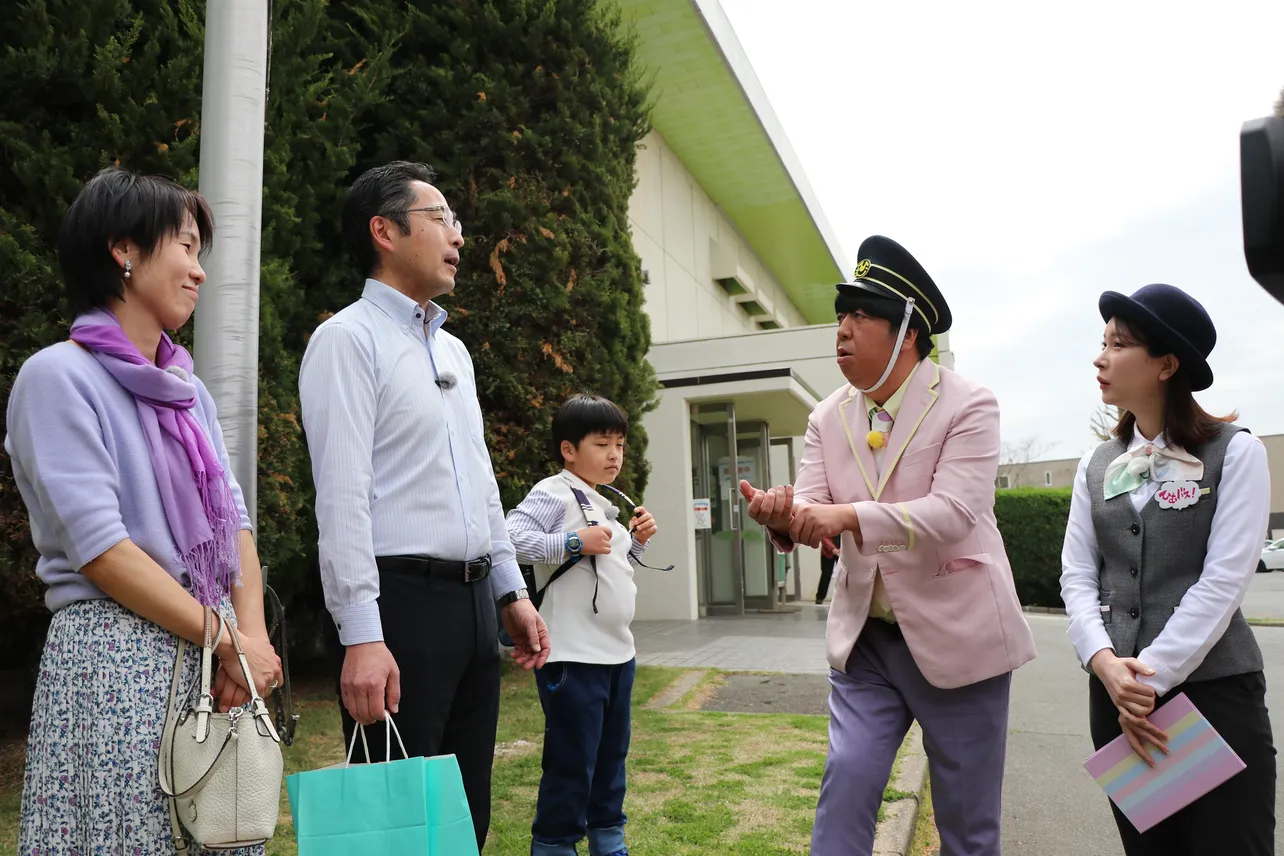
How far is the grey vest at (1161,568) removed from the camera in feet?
8.91

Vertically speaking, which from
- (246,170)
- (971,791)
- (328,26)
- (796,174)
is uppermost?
(796,174)

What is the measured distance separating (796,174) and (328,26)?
14.2 meters

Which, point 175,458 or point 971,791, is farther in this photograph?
point 971,791

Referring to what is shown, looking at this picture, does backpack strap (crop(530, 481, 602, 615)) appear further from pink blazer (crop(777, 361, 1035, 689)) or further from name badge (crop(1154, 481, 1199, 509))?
name badge (crop(1154, 481, 1199, 509))

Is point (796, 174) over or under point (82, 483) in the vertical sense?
over

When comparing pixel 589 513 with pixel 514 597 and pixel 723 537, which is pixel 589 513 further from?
pixel 723 537

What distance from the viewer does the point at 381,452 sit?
8.52 ft

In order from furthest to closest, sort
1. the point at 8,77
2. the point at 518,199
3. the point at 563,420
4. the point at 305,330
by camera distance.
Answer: the point at 518,199, the point at 305,330, the point at 8,77, the point at 563,420

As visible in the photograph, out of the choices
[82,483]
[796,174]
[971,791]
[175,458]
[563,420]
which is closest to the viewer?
[82,483]

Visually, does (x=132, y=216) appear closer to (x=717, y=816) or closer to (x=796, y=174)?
(x=717, y=816)

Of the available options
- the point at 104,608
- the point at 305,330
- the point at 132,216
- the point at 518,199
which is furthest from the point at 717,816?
the point at 518,199

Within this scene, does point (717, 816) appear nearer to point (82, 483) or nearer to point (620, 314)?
point (82, 483)

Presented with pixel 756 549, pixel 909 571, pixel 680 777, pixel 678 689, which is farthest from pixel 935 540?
pixel 756 549

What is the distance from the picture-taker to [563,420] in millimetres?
A: 4184
